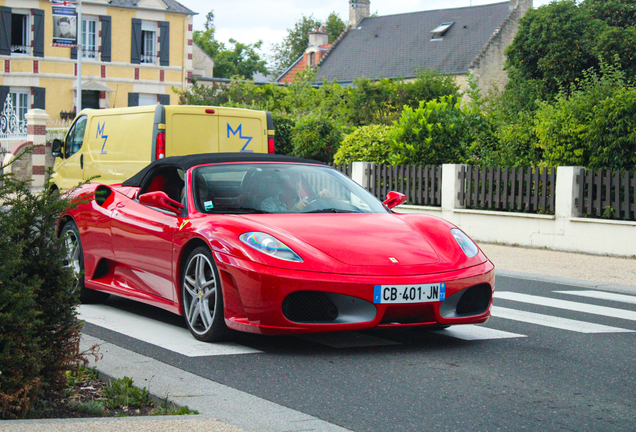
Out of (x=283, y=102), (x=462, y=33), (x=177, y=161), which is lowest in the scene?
(x=177, y=161)

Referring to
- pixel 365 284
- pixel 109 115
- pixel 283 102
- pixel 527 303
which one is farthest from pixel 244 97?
pixel 365 284

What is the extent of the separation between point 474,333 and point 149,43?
42755 mm

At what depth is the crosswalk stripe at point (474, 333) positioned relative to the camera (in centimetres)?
681

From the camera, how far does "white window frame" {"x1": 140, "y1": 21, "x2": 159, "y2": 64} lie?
4684 cm

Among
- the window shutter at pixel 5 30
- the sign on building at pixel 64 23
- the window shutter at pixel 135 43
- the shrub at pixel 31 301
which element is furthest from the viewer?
the window shutter at pixel 135 43

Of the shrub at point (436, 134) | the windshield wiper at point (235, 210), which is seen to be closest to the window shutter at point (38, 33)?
the shrub at point (436, 134)

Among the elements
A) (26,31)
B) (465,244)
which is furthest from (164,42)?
(465,244)

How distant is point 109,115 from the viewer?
14156 millimetres

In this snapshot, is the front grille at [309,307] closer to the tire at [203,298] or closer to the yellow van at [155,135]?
the tire at [203,298]

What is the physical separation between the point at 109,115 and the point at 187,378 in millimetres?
9758

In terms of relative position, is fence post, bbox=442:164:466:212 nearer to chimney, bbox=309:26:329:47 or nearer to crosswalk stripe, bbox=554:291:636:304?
crosswalk stripe, bbox=554:291:636:304

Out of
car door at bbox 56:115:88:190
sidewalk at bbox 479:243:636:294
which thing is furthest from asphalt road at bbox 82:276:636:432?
car door at bbox 56:115:88:190

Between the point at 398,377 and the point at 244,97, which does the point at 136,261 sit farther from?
the point at 244,97

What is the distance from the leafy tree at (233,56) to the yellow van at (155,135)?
2920 inches
